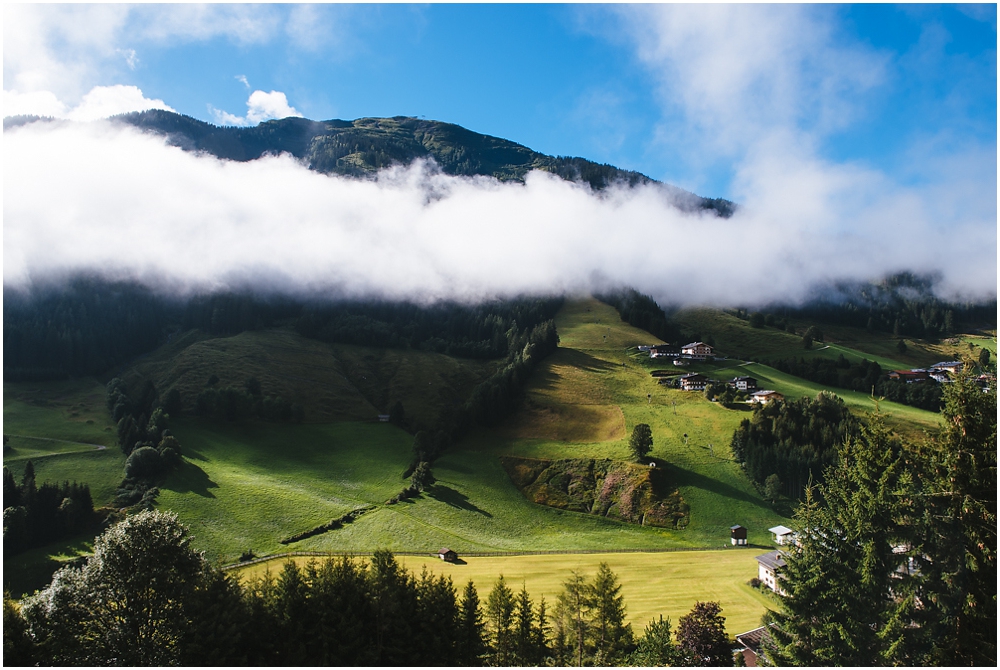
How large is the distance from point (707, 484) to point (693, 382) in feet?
154

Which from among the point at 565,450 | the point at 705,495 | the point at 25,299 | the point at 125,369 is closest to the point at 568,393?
the point at 565,450

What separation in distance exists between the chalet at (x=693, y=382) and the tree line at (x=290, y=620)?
99.6 meters

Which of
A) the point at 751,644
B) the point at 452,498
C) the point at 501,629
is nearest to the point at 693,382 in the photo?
the point at 452,498

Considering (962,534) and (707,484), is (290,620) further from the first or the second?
(707,484)

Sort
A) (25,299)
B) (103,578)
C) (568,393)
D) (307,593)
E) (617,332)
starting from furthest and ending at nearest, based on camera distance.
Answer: (617,332)
(25,299)
(568,393)
(307,593)
(103,578)

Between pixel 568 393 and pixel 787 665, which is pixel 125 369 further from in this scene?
pixel 787 665

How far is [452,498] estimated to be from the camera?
310 feet

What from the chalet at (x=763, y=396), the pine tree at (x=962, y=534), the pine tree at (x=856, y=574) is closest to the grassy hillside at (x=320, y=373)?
the chalet at (x=763, y=396)

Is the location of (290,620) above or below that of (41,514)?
above

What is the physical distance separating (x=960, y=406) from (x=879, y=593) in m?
9.96

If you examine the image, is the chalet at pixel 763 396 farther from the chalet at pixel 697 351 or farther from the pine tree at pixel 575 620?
the pine tree at pixel 575 620

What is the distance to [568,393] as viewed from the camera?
448 feet

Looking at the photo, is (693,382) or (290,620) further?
(693,382)

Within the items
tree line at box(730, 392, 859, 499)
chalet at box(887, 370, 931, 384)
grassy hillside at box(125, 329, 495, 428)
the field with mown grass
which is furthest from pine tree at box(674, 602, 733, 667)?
chalet at box(887, 370, 931, 384)
